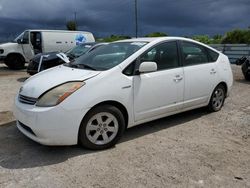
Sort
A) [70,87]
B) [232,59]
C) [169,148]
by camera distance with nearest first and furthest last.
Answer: [70,87] → [169,148] → [232,59]

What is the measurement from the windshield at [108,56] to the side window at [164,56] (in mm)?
191

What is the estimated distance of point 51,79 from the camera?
3852mm

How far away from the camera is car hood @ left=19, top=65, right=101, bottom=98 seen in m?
3.68

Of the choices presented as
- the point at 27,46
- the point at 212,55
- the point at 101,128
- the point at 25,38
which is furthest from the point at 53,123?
the point at 25,38

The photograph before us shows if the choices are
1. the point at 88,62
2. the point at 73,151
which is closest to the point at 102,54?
the point at 88,62

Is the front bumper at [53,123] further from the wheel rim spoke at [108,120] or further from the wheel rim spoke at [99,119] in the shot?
the wheel rim spoke at [108,120]

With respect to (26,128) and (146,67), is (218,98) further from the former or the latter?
(26,128)

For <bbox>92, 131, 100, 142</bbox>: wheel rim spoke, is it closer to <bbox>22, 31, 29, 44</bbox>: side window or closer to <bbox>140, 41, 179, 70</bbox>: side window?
<bbox>140, 41, 179, 70</bbox>: side window

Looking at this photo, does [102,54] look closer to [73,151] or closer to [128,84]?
[128,84]

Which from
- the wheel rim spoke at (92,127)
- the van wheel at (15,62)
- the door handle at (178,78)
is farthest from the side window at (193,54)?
the van wheel at (15,62)

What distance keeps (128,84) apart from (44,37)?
11.7 metres

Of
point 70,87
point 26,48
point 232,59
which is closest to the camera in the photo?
point 70,87

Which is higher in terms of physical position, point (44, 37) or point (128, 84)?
point (44, 37)

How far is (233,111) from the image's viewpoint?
5.70 m
